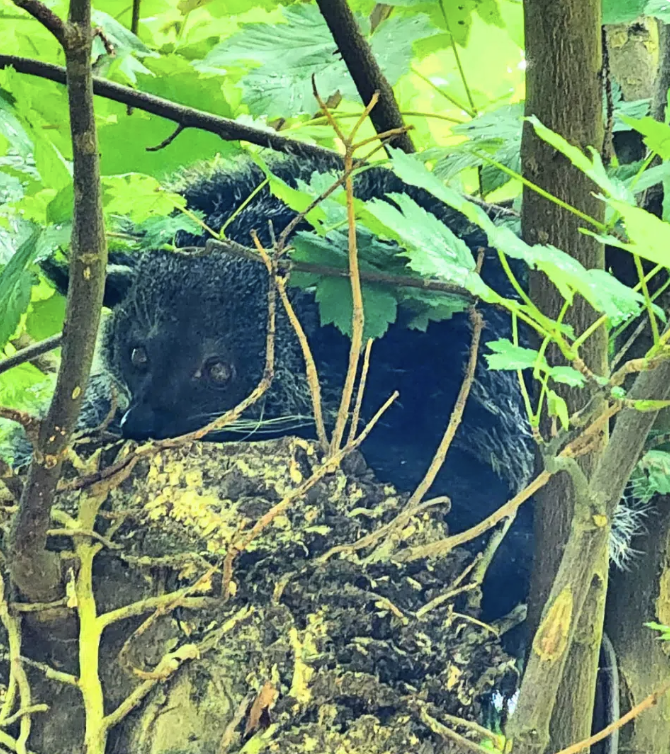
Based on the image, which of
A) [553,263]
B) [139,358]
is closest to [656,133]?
[553,263]

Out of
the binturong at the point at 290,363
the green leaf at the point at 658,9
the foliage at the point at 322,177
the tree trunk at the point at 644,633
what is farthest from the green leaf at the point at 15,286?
the tree trunk at the point at 644,633

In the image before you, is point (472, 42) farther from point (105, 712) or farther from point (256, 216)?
point (105, 712)

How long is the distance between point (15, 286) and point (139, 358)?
1.87ft

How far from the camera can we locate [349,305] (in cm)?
91

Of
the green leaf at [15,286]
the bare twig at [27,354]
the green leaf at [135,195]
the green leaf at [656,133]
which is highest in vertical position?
the green leaf at [656,133]

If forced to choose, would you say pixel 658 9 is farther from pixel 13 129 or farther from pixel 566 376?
pixel 13 129

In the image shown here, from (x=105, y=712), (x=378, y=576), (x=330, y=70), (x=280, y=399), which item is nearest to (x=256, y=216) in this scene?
(x=280, y=399)

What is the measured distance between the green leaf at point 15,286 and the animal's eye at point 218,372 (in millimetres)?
514

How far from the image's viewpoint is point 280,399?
1.28 metres

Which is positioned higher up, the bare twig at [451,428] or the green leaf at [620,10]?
the green leaf at [620,10]

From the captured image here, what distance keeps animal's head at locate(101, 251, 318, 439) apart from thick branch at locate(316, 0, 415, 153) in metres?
0.42

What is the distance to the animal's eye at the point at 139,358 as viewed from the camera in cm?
130

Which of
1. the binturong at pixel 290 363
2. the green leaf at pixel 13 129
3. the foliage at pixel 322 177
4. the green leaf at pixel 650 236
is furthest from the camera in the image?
the binturong at pixel 290 363

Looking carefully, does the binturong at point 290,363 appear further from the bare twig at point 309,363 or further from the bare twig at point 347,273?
the bare twig at point 309,363
